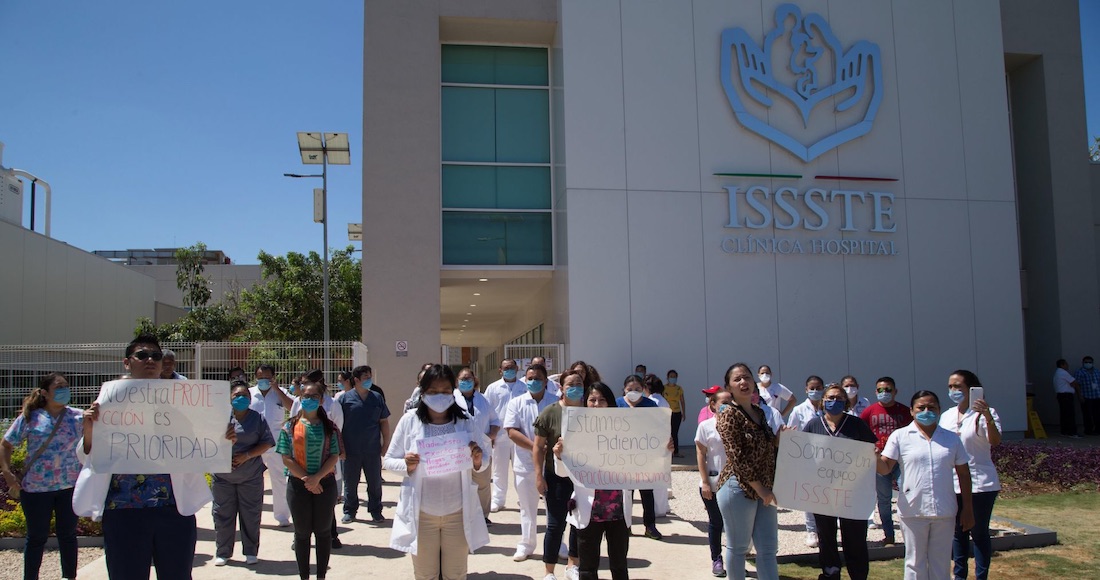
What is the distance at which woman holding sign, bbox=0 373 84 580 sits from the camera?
21.8ft

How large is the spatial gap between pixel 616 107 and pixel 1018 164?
493 inches

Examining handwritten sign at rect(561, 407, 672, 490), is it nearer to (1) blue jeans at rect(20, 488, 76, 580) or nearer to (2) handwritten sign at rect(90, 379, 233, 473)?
(2) handwritten sign at rect(90, 379, 233, 473)

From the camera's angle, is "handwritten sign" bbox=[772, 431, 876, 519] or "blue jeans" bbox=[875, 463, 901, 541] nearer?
"handwritten sign" bbox=[772, 431, 876, 519]

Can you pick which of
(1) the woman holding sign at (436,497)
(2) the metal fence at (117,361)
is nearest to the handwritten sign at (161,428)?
(1) the woman holding sign at (436,497)

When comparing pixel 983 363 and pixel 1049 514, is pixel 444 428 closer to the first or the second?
pixel 1049 514

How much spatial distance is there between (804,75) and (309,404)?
1592 cm

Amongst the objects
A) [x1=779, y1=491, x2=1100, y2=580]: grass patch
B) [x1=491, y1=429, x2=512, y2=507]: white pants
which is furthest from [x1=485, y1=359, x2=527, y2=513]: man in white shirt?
[x1=779, y1=491, x2=1100, y2=580]: grass patch

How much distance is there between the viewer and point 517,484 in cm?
859

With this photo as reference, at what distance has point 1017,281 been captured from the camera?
19.7 meters

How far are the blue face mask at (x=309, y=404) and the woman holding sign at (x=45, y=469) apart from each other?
5.80 ft

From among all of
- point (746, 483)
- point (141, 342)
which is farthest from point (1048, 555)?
point (141, 342)

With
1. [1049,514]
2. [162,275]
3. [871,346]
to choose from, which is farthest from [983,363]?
[162,275]

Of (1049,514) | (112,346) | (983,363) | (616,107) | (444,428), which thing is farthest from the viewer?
(983,363)

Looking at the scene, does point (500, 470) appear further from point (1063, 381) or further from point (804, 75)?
point (1063, 381)
